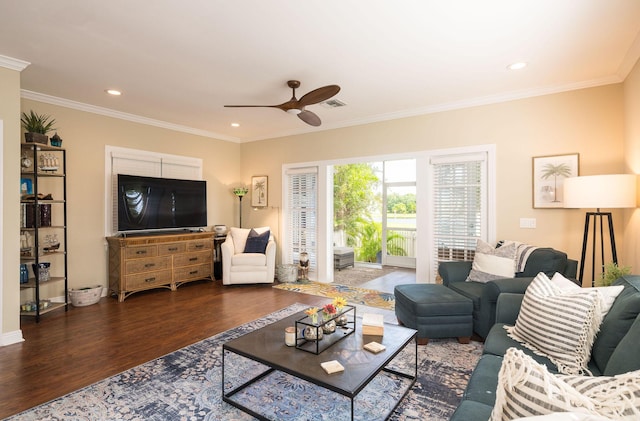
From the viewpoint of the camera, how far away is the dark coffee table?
179cm

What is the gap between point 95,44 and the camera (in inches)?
113

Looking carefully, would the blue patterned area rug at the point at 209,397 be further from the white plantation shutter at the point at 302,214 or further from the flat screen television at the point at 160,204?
the white plantation shutter at the point at 302,214

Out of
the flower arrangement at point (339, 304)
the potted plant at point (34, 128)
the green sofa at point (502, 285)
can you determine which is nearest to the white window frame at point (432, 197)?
the green sofa at point (502, 285)

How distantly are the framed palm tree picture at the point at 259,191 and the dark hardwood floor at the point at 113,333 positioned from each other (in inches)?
72.2

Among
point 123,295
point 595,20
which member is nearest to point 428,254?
point 595,20

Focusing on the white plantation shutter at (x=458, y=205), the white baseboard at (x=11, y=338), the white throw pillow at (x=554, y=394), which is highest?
the white plantation shutter at (x=458, y=205)

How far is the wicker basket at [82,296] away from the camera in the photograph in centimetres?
430

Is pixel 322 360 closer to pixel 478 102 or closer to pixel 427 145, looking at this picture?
pixel 427 145

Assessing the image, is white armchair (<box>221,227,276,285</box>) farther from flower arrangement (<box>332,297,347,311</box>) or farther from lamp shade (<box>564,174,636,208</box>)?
lamp shade (<box>564,174,636,208</box>)

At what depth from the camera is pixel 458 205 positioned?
4.50 metres

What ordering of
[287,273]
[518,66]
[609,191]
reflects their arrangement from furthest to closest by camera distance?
1. [287,273]
2. [518,66]
3. [609,191]

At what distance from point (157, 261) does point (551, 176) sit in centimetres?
540

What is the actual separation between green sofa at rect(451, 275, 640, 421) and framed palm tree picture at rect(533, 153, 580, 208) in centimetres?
206

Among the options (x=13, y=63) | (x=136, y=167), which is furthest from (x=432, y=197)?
(x=13, y=63)
